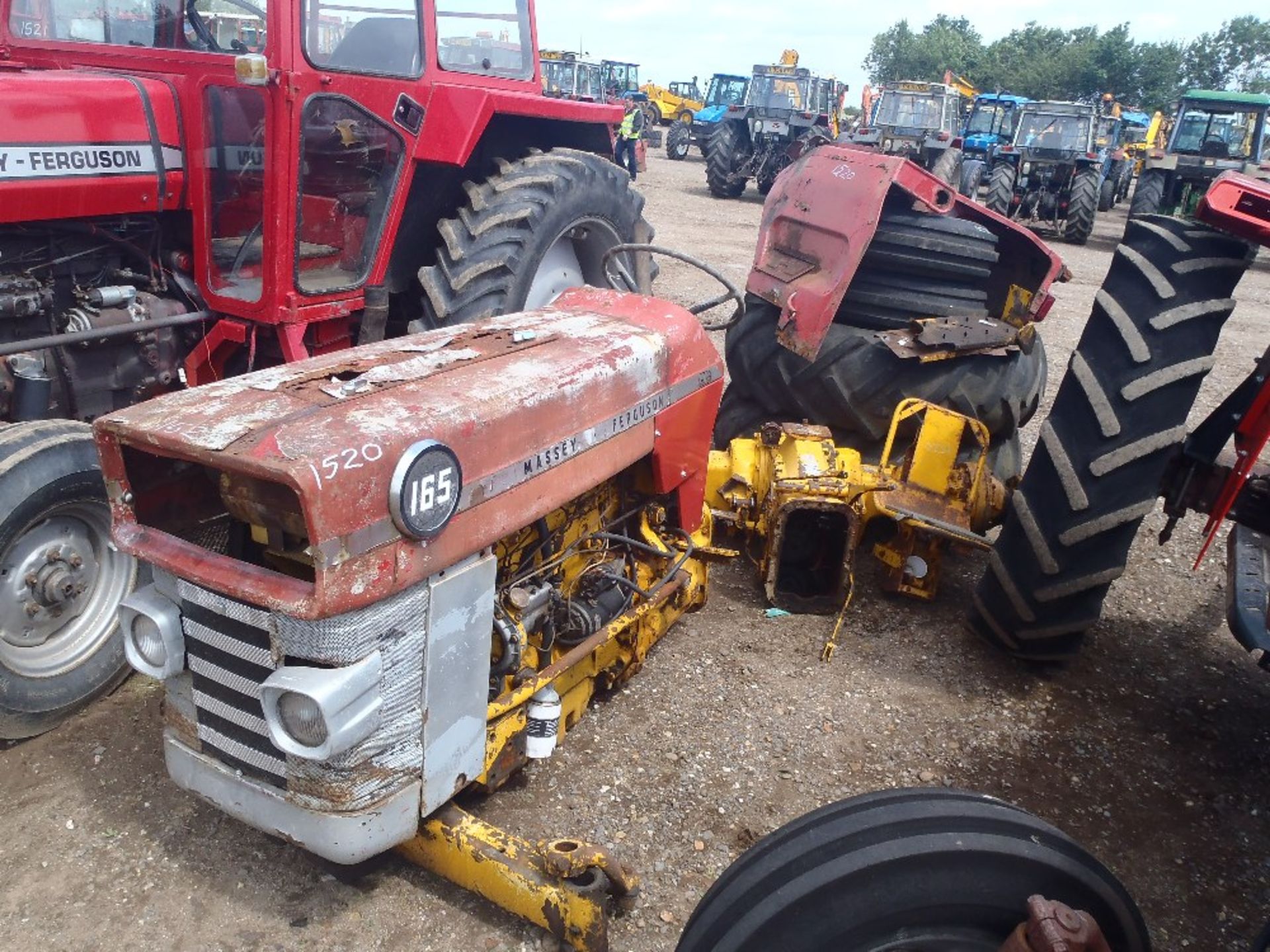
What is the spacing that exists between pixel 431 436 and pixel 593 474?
628mm

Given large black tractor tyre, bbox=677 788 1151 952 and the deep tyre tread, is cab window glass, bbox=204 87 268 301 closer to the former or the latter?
the deep tyre tread

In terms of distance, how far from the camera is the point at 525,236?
352 centimetres

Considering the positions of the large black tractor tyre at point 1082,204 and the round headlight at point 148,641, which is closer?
the round headlight at point 148,641

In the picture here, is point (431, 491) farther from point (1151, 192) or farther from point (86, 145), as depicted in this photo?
point (1151, 192)

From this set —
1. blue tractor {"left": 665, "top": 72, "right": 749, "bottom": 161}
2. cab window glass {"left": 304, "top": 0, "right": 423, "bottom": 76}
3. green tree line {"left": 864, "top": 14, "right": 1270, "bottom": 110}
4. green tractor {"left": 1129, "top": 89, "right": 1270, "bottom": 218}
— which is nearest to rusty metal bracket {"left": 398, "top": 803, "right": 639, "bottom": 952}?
cab window glass {"left": 304, "top": 0, "right": 423, "bottom": 76}

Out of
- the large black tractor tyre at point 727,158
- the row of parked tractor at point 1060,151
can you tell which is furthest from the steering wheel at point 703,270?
the large black tractor tyre at point 727,158

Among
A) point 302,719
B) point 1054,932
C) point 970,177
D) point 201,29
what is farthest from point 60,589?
point 970,177

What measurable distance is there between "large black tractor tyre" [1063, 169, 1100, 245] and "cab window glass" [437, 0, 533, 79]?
1218cm

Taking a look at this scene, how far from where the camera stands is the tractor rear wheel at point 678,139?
24250 millimetres

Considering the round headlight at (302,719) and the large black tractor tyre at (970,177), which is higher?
the large black tractor tyre at (970,177)

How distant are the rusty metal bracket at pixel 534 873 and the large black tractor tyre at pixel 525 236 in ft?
6.07

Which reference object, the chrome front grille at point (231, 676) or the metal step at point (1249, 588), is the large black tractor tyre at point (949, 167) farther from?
the chrome front grille at point (231, 676)

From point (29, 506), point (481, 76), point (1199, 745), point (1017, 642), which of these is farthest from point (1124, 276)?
point (29, 506)

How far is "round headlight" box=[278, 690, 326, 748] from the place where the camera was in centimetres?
167
